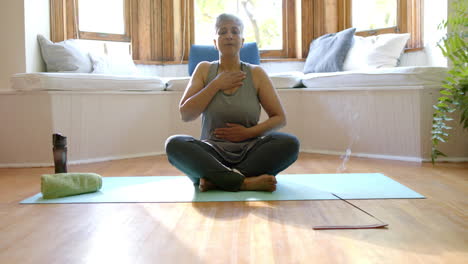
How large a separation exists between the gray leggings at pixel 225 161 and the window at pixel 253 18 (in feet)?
9.19

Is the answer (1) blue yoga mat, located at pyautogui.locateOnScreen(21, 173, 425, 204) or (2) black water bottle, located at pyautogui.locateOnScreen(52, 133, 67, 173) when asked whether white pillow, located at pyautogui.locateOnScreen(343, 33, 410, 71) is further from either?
(2) black water bottle, located at pyautogui.locateOnScreen(52, 133, 67, 173)

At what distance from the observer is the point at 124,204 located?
2141 mm

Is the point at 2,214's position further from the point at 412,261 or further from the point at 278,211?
the point at 412,261

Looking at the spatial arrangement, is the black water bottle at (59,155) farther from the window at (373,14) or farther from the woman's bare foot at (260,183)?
the window at (373,14)

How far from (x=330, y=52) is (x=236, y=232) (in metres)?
3.04

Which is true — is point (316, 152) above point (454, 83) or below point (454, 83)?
below

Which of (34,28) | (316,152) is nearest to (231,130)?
(316,152)

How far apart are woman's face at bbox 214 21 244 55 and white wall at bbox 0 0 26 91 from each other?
201 cm

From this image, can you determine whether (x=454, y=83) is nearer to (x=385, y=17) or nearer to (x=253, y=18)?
(x=385, y=17)

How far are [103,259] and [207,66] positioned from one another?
1.40 m

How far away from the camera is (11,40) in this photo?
12.4 feet

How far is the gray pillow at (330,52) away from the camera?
4.31 metres

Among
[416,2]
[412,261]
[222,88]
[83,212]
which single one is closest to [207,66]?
[222,88]

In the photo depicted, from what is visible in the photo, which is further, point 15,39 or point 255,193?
A: point 15,39
